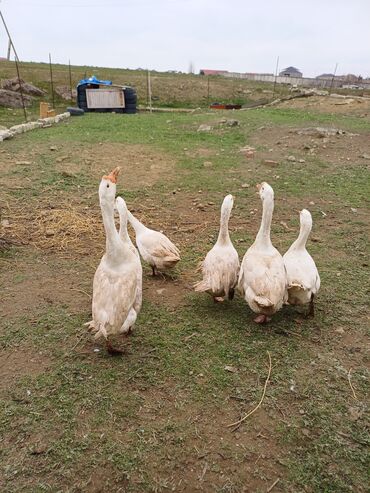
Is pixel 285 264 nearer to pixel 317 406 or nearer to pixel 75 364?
pixel 317 406

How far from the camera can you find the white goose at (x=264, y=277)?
3.33 meters

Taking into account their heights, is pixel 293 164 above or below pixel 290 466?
above

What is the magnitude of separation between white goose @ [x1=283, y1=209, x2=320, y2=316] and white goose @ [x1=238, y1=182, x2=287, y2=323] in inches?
4.3

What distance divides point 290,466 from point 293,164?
23.0 ft

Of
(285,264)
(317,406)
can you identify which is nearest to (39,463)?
(317,406)

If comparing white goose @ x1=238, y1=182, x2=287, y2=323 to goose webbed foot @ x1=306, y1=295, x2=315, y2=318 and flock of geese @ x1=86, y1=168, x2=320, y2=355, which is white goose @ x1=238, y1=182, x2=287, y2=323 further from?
goose webbed foot @ x1=306, y1=295, x2=315, y2=318

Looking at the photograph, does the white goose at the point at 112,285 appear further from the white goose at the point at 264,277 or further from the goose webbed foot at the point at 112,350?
the white goose at the point at 264,277

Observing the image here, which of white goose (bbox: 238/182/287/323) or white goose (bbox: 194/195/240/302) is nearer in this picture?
white goose (bbox: 238/182/287/323)

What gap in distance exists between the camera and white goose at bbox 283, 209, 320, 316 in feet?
11.5

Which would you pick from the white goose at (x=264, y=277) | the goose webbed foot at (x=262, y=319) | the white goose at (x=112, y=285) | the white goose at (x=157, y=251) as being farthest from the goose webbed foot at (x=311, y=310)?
the white goose at (x=112, y=285)

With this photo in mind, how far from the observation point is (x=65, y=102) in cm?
2039

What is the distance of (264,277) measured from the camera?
3.40 metres

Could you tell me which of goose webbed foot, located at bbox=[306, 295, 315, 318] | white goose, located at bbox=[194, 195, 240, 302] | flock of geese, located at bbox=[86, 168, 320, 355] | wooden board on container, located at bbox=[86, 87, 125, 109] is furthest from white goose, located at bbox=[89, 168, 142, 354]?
wooden board on container, located at bbox=[86, 87, 125, 109]

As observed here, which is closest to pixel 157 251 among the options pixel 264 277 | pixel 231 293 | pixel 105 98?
pixel 231 293
